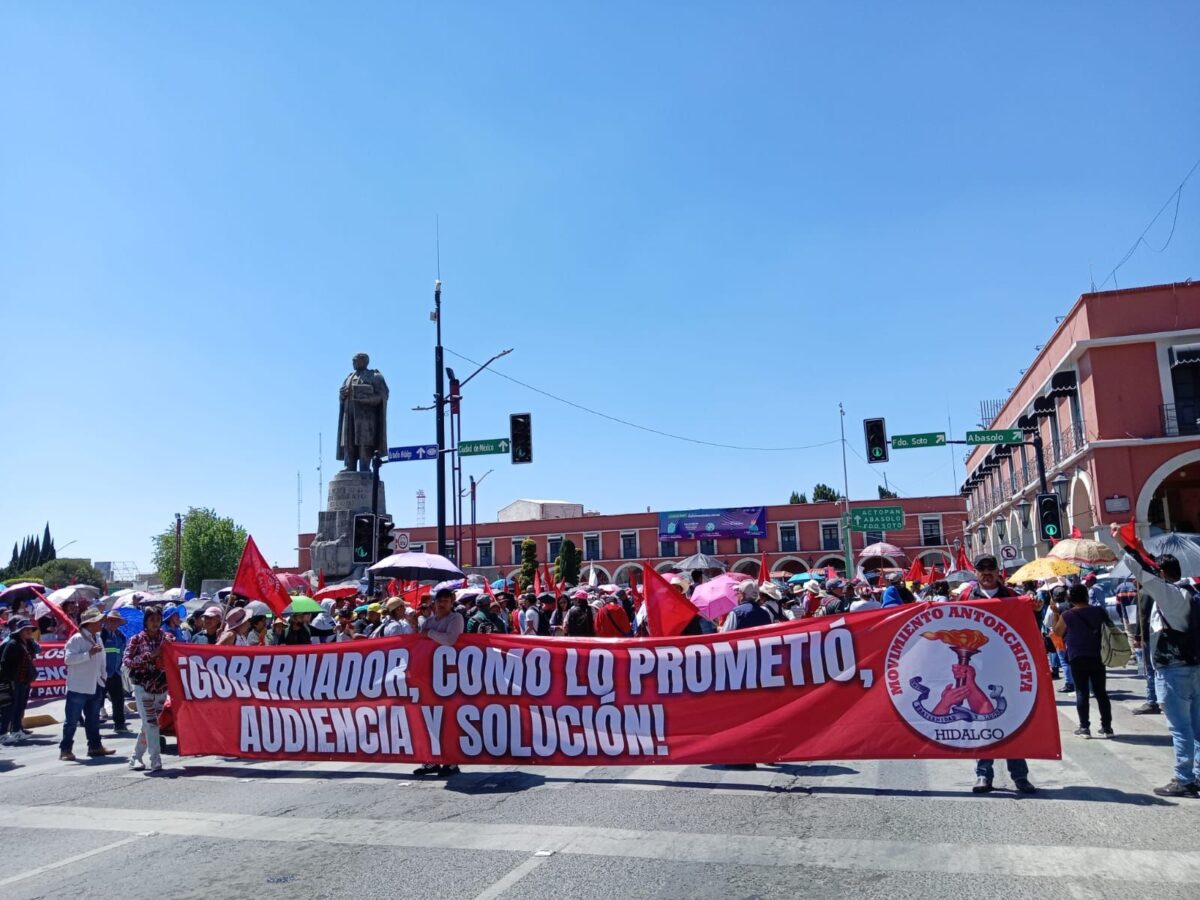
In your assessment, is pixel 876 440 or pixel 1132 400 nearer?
pixel 876 440

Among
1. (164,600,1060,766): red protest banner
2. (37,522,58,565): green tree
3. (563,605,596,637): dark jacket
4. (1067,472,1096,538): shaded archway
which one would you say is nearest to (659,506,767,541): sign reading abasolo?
(1067,472,1096,538): shaded archway

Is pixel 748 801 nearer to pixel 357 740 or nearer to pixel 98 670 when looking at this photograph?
pixel 357 740

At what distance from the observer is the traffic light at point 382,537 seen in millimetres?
18344

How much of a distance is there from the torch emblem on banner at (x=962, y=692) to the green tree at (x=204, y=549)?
87.0 m

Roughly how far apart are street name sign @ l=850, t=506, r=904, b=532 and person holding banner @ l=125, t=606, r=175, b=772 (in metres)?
37.4

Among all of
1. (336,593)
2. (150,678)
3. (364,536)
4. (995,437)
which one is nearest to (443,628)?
(150,678)

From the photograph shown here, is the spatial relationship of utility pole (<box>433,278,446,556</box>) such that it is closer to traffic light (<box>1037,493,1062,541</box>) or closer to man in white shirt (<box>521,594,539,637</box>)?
man in white shirt (<box>521,594,539,637</box>)

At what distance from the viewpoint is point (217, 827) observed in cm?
698

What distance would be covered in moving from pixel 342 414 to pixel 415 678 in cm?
2144

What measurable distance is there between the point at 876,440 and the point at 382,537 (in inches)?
542

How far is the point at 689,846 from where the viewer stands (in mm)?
5973

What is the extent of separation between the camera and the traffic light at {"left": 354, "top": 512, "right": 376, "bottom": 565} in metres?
18.1

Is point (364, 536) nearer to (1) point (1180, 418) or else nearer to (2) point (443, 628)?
(2) point (443, 628)

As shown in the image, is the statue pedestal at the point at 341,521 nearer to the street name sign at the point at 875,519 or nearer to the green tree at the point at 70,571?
the street name sign at the point at 875,519
